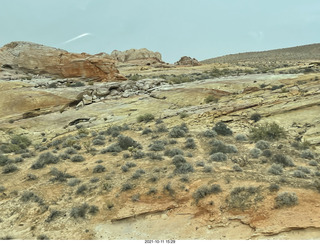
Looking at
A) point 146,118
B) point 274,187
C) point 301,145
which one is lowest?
point 301,145

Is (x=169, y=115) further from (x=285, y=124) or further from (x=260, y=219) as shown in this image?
(x=260, y=219)

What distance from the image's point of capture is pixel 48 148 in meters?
18.0

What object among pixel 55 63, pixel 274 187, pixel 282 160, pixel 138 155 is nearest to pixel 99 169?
pixel 138 155

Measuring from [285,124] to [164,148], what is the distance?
933cm

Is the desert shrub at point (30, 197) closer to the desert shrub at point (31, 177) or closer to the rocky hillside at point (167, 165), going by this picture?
the rocky hillside at point (167, 165)

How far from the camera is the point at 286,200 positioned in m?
7.95

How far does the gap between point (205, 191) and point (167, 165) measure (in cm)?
342

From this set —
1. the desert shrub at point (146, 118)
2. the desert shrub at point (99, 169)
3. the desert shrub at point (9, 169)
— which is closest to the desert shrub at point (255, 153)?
the desert shrub at point (99, 169)

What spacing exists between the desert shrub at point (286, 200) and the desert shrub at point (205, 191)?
1.93m

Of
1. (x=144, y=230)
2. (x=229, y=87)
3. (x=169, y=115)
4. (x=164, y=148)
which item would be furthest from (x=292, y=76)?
(x=144, y=230)

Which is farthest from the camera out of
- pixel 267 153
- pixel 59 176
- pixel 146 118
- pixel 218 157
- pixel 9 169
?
pixel 146 118

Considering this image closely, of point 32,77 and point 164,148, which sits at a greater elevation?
point 32,77

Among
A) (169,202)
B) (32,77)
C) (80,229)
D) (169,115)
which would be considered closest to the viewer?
(80,229)

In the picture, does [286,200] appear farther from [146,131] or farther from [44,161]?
[146,131]
